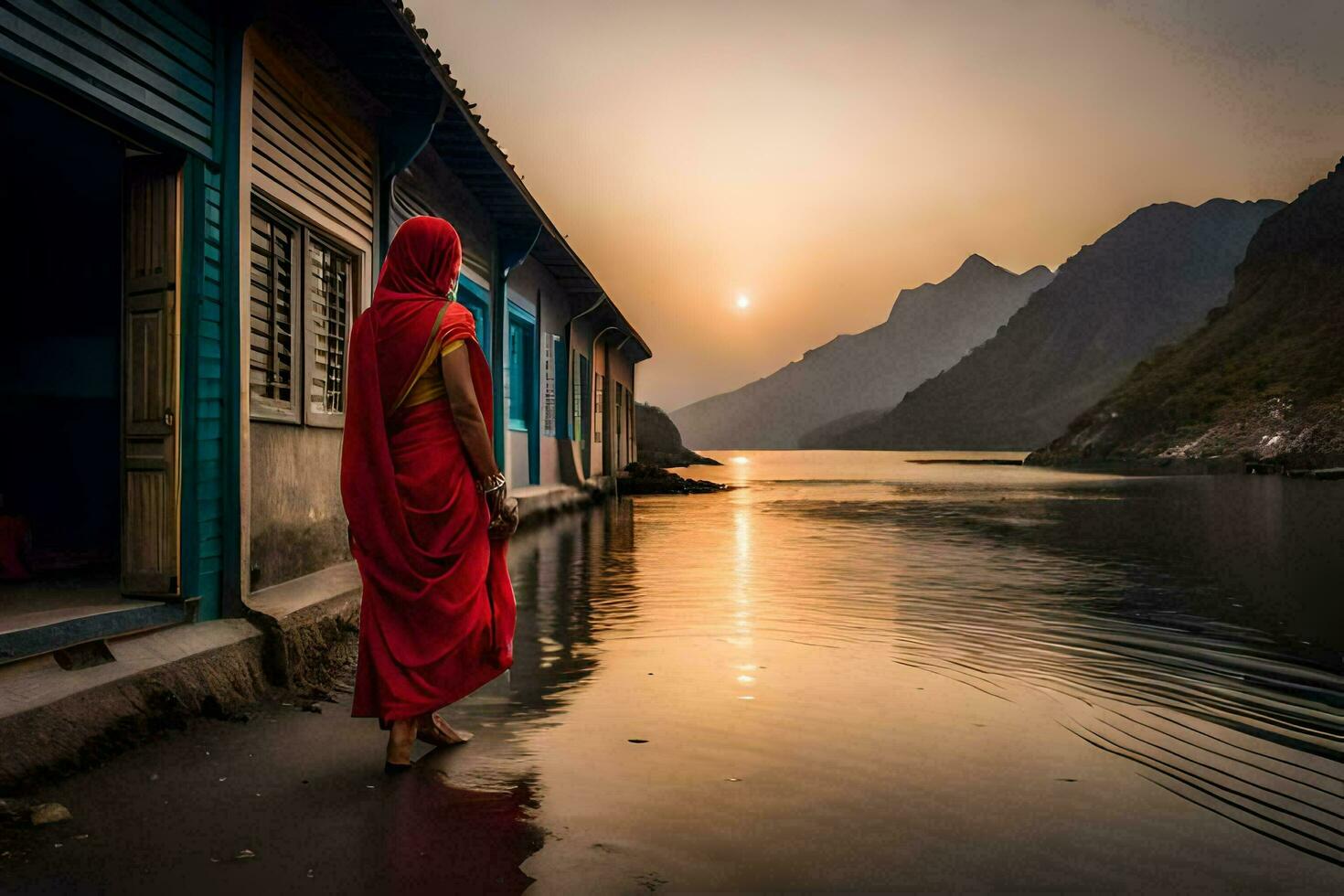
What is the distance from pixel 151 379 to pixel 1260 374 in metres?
84.5

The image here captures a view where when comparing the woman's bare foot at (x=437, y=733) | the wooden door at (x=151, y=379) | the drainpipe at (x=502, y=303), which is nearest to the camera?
the woman's bare foot at (x=437, y=733)

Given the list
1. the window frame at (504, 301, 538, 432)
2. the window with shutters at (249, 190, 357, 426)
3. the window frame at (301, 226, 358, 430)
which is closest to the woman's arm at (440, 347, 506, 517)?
the window with shutters at (249, 190, 357, 426)

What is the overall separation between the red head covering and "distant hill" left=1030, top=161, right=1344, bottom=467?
58.0 metres

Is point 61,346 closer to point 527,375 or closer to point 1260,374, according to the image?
point 527,375

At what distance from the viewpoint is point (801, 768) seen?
415 cm

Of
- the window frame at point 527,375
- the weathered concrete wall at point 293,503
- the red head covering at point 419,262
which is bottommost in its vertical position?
the weathered concrete wall at point 293,503

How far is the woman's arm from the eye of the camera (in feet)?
13.7

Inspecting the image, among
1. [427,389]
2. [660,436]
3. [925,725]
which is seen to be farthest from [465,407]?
[660,436]

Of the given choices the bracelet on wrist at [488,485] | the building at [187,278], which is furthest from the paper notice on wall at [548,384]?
the bracelet on wrist at [488,485]

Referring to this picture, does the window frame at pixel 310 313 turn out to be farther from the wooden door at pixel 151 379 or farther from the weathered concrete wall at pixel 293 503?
the wooden door at pixel 151 379

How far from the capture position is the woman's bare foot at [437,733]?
4492mm

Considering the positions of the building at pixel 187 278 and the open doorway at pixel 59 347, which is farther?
the open doorway at pixel 59 347

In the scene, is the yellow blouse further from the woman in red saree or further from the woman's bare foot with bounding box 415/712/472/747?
the woman's bare foot with bounding box 415/712/472/747

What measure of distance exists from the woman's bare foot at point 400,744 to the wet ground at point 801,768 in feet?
0.24
